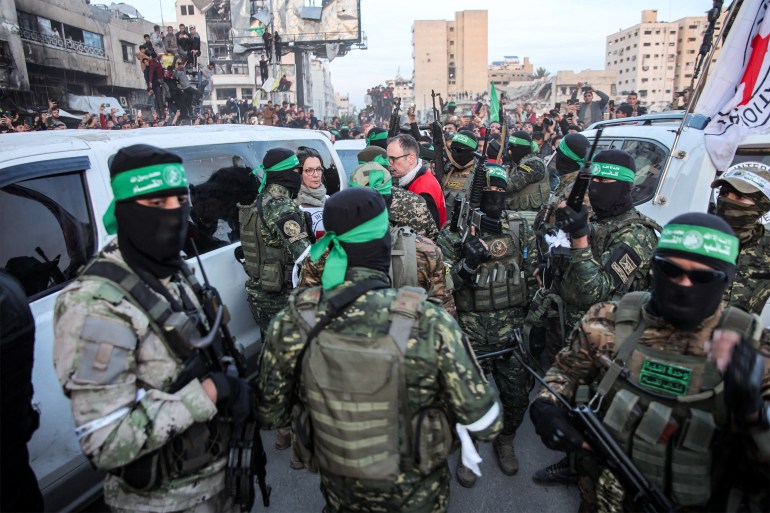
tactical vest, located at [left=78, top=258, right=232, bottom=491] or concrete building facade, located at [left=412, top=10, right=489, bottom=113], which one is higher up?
concrete building facade, located at [left=412, top=10, right=489, bottom=113]

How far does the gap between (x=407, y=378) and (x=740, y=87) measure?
3.67 m

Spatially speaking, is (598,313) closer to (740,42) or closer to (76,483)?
(76,483)

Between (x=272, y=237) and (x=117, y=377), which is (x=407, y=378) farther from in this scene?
(x=272, y=237)

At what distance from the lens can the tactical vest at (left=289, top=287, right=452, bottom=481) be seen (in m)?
1.70

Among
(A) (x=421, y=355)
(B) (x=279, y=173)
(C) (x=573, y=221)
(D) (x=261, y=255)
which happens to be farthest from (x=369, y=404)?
(B) (x=279, y=173)

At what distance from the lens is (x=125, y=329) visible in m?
1.64

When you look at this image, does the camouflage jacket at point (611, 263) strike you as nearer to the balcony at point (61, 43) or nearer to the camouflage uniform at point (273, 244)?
the camouflage uniform at point (273, 244)

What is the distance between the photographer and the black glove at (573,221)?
8.66 ft

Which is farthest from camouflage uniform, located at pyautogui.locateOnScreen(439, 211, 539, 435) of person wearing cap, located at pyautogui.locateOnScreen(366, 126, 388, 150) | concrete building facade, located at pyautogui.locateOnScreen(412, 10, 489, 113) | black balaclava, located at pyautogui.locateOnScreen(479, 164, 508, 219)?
concrete building facade, located at pyautogui.locateOnScreen(412, 10, 489, 113)

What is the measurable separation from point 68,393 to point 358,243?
3.67 feet

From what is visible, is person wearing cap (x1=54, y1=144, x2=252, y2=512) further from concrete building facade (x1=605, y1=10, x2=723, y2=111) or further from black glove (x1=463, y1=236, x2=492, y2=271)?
concrete building facade (x1=605, y1=10, x2=723, y2=111)

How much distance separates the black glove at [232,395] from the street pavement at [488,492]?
1520 mm

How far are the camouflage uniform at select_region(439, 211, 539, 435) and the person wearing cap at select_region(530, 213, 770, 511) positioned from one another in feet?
4.76

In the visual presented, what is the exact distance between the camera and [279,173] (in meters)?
3.73
